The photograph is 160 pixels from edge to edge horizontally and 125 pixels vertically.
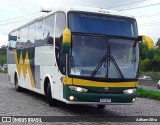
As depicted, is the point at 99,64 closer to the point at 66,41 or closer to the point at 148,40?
the point at 66,41

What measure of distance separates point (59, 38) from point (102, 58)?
189cm

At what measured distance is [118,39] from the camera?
1281 cm

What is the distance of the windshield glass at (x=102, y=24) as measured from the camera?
12672mm

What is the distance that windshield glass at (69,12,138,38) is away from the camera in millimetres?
12672

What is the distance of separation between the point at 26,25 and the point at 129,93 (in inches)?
353

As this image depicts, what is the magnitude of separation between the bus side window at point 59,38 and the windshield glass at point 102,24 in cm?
53

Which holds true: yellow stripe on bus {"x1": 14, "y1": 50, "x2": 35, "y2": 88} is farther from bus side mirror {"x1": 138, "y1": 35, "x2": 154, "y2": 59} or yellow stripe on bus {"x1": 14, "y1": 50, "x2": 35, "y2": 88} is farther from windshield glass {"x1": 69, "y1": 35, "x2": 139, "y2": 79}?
bus side mirror {"x1": 138, "y1": 35, "x2": 154, "y2": 59}

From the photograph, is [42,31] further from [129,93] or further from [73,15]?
[129,93]

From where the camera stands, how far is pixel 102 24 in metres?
12.9

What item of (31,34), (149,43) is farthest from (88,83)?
(31,34)

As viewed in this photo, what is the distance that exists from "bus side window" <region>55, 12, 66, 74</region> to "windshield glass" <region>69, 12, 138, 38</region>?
1.75ft

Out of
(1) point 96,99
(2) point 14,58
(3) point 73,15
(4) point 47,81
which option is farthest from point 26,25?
(1) point 96,99

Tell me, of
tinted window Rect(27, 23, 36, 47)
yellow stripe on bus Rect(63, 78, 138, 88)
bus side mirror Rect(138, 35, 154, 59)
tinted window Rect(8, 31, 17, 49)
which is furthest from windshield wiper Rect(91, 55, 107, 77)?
tinted window Rect(8, 31, 17, 49)

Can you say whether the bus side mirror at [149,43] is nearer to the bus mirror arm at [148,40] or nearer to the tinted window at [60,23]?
the bus mirror arm at [148,40]
